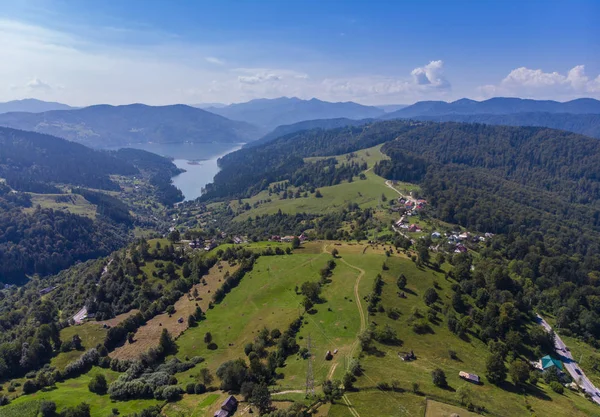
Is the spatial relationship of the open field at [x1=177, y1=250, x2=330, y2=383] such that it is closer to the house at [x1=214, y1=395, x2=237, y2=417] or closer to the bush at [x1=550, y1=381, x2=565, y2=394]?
the house at [x1=214, y1=395, x2=237, y2=417]

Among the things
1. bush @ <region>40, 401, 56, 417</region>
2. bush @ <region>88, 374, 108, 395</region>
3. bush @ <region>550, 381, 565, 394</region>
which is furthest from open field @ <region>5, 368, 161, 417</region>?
bush @ <region>550, 381, 565, 394</region>

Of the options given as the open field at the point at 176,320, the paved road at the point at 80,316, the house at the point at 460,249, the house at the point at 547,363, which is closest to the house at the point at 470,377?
the house at the point at 547,363

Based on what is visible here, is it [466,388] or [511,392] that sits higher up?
[466,388]

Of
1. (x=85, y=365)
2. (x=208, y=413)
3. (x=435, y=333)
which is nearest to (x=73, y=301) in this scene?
(x=85, y=365)

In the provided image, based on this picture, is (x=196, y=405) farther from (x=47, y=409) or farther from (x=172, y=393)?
(x=47, y=409)

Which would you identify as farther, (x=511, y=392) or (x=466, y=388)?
(x=511, y=392)

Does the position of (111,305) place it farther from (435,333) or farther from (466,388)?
(466,388)
